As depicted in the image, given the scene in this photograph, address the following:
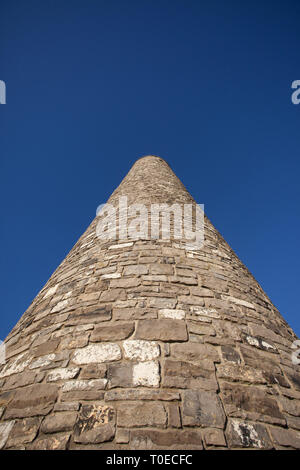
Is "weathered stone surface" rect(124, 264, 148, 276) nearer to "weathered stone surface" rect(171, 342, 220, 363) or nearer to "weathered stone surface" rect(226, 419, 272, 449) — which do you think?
"weathered stone surface" rect(171, 342, 220, 363)

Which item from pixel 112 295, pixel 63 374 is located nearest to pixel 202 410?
pixel 63 374

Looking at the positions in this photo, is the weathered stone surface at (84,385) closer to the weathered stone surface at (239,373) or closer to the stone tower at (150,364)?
the stone tower at (150,364)

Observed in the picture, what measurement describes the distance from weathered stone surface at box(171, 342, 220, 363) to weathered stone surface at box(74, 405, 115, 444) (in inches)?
23.2

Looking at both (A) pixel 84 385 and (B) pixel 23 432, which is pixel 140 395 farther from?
(B) pixel 23 432

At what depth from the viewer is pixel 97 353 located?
1928mm

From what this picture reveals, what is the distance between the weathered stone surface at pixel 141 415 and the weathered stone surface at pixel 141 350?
0.32 metres

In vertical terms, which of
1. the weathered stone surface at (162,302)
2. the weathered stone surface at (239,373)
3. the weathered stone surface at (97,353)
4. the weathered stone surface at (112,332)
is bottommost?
the weathered stone surface at (239,373)

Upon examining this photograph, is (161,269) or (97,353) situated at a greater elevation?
(161,269)

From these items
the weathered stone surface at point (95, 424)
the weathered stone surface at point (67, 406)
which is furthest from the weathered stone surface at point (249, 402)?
the weathered stone surface at point (67, 406)

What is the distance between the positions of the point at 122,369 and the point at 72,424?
0.43 m

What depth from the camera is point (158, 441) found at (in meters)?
1.41

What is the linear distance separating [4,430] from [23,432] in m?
0.18

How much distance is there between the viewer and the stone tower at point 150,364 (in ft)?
4.91
